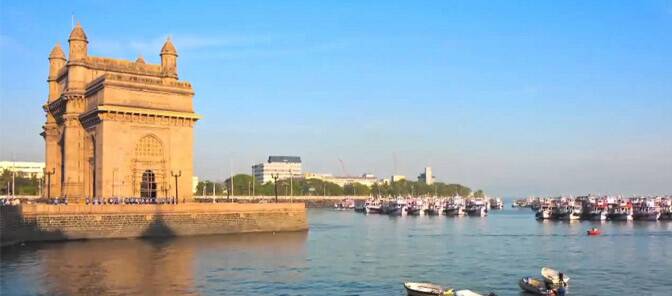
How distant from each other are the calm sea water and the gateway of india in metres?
13.1

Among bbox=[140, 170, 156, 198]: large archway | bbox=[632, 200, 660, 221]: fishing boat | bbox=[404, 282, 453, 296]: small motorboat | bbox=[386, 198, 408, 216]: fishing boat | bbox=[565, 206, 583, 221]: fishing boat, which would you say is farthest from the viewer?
bbox=[386, 198, 408, 216]: fishing boat

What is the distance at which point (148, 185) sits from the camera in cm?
8638

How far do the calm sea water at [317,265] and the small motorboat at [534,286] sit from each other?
1290 millimetres

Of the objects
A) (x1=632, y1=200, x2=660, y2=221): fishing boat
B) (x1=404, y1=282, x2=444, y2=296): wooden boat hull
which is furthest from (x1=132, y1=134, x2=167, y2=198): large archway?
(x1=632, y1=200, x2=660, y2=221): fishing boat

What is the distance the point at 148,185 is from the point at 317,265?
36035mm

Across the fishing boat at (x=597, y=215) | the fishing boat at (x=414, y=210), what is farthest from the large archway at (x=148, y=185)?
the fishing boat at (x=414, y=210)

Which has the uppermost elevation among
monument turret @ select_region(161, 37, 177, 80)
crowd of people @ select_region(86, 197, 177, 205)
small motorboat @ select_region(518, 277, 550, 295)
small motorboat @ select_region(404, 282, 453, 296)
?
monument turret @ select_region(161, 37, 177, 80)

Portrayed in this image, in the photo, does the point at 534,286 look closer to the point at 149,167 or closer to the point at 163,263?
the point at 163,263

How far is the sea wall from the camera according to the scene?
2717 inches

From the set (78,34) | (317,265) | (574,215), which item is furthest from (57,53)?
(574,215)

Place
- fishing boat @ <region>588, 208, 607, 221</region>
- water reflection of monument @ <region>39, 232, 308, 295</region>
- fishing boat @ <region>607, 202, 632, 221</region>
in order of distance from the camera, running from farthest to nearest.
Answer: fishing boat @ <region>588, 208, 607, 221</region> < fishing boat @ <region>607, 202, 632, 221</region> < water reflection of monument @ <region>39, 232, 308, 295</region>

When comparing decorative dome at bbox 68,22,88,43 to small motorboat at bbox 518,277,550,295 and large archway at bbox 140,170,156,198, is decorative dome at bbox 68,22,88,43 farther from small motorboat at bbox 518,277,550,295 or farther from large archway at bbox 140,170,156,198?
small motorboat at bbox 518,277,550,295

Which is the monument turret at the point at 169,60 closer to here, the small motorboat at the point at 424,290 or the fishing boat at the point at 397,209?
the small motorboat at the point at 424,290

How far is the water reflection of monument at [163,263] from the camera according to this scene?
150 feet
